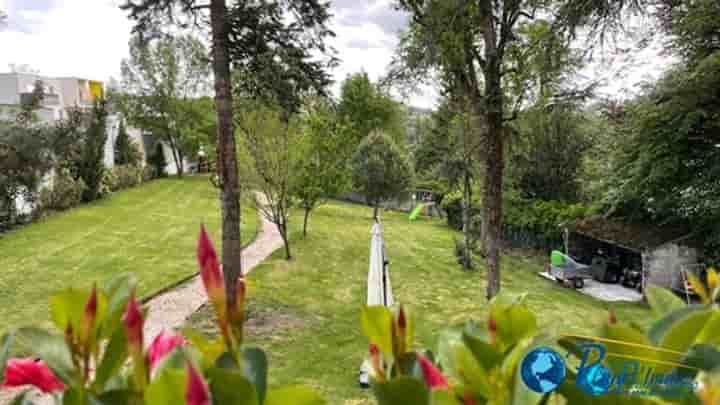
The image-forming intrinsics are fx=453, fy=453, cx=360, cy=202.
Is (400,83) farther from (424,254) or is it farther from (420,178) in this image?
(420,178)

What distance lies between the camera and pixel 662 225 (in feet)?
43.8

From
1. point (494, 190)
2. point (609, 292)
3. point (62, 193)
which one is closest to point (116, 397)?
point (494, 190)

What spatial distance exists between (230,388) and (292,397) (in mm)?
83

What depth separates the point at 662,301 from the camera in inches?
34.1

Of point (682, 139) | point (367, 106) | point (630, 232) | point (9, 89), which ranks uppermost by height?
point (367, 106)

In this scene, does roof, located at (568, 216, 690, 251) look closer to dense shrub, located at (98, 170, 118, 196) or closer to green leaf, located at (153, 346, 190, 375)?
green leaf, located at (153, 346, 190, 375)

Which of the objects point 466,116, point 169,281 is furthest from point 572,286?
point 169,281

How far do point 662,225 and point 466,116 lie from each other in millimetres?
6760

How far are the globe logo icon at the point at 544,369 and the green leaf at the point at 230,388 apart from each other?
343mm

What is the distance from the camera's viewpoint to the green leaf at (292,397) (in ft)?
1.60

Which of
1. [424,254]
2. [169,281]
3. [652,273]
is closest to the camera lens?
[169,281]

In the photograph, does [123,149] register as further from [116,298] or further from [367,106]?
[116,298]

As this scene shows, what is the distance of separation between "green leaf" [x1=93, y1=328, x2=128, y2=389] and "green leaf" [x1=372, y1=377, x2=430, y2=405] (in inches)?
12.9

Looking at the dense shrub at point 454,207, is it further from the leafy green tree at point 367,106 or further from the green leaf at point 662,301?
the green leaf at point 662,301
